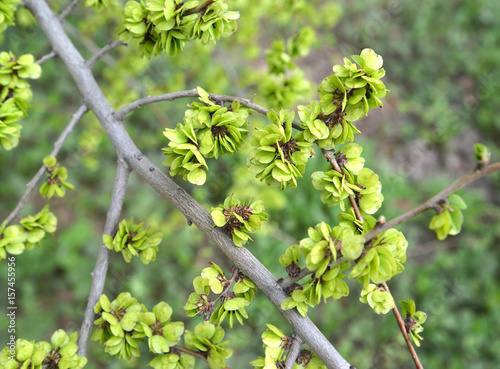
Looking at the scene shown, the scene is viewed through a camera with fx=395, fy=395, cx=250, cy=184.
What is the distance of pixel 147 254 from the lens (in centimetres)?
130

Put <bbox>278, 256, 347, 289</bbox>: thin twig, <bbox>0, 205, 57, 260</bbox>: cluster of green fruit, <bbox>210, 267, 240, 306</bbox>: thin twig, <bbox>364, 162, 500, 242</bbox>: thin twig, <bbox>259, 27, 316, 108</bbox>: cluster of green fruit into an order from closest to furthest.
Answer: <bbox>364, 162, 500, 242</bbox>: thin twig < <bbox>278, 256, 347, 289</bbox>: thin twig < <bbox>210, 267, 240, 306</bbox>: thin twig < <bbox>0, 205, 57, 260</bbox>: cluster of green fruit < <bbox>259, 27, 316, 108</bbox>: cluster of green fruit

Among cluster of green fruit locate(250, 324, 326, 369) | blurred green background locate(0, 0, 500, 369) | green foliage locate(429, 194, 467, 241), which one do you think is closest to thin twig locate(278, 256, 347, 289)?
cluster of green fruit locate(250, 324, 326, 369)

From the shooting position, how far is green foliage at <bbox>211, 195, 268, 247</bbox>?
1116 millimetres

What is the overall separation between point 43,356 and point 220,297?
545 mm

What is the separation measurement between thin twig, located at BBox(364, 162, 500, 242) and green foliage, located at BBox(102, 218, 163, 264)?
2.28 ft

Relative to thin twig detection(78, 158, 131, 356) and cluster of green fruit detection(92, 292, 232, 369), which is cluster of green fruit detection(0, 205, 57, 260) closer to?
thin twig detection(78, 158, 131, 356)

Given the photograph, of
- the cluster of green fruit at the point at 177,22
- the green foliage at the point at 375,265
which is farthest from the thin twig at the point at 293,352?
the cluster of green fruit at the point at 177,22

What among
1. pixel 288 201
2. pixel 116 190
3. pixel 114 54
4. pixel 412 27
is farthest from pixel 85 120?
pixel 412 27

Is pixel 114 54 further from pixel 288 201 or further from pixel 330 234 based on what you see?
pixel 330 234

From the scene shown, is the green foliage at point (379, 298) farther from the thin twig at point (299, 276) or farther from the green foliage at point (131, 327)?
the green foliage at point (131, 327)

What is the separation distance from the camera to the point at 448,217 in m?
0.93

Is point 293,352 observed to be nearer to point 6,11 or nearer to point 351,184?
point 351,184

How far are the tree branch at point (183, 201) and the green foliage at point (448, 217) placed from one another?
442 millimetres

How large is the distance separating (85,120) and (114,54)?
851 mm
